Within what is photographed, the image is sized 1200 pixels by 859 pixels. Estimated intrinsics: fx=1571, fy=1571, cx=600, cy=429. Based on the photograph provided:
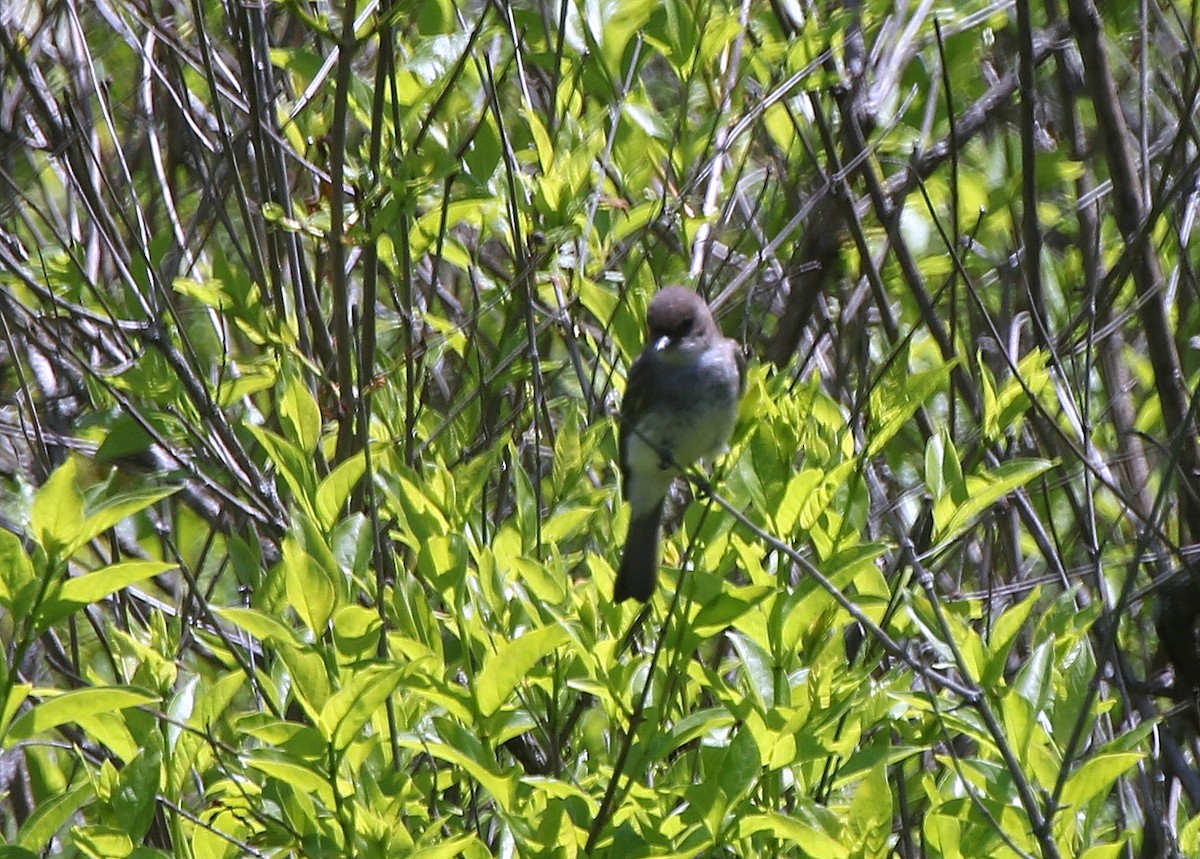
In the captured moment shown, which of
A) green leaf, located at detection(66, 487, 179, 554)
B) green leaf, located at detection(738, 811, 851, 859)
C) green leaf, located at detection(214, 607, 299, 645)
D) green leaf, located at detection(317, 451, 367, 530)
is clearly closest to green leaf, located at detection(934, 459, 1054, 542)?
green leaf, located at detection(738, 811, 851, 859)

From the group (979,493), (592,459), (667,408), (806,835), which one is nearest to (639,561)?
(592,459)

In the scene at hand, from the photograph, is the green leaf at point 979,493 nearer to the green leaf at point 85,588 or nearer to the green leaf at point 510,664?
the green leaf at point 510,664

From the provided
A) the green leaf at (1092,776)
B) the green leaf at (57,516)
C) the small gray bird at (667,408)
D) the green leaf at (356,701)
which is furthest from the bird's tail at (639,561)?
the green leaf at (57,516)

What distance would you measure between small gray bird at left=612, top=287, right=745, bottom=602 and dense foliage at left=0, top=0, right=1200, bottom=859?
79 mm

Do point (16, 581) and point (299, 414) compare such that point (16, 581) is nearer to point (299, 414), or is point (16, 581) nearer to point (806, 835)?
point (299, 414)

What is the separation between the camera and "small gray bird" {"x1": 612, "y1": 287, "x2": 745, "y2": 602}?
3070 millimetres

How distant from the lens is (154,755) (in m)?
2.53

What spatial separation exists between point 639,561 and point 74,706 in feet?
3.55

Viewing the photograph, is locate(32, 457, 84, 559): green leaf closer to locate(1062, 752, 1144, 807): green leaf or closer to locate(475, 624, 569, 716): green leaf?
locate(475, 624, 569, 716): green leaf

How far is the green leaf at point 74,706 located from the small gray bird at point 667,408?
91 cm

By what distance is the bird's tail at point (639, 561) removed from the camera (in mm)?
2850

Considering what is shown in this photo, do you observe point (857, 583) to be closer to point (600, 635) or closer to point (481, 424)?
point (600, 635)

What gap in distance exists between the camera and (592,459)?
3455 millimetres

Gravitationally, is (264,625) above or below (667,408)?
above
